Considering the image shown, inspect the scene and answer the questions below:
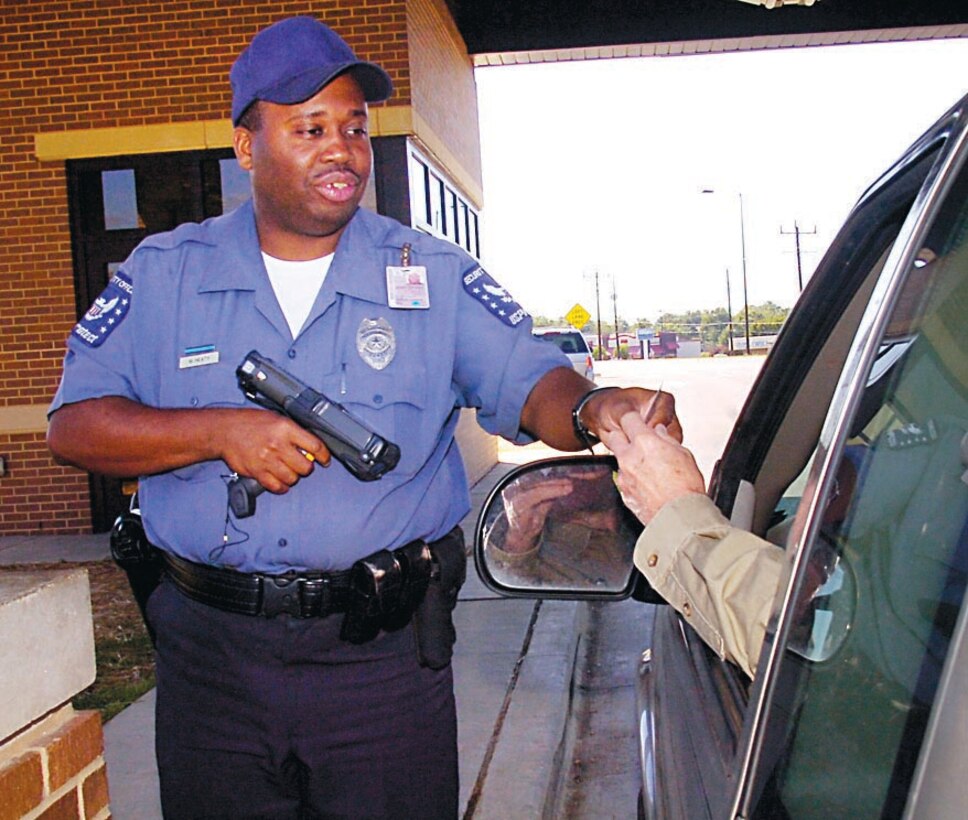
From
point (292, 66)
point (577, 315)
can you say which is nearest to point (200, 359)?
point (292, 66)

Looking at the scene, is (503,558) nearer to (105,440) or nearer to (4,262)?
(105,440)

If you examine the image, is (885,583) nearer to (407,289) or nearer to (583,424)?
(583,424)

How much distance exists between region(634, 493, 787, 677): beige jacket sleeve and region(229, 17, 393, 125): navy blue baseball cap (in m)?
1.23

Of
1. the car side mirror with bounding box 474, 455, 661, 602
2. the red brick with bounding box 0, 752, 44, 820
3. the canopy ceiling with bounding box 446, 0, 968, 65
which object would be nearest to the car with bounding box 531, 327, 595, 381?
the canopy ceiling with bounding box 446, 0, 968, 65

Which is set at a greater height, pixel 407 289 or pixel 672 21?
pixel 672 21

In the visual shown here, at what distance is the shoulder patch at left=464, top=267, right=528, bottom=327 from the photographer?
2303 millimetres

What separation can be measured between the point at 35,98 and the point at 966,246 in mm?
9052

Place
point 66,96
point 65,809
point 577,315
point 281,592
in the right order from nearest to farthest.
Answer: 1. point 65,809
2. point 281,592
3. point 66,96
4. point 577,315

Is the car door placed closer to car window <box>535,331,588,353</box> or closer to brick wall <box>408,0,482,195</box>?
brick wall <box>408,0,482,195</box>

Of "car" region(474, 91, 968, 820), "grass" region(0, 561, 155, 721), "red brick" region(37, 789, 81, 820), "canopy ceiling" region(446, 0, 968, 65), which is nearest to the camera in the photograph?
"car" region(474, 91, 968, 820)

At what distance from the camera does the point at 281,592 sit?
84.7 inches

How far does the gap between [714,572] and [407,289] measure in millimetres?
1161

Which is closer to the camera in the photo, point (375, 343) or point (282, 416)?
point (282, 416)

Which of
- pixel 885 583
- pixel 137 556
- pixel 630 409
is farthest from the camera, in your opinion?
pixel 137 556
